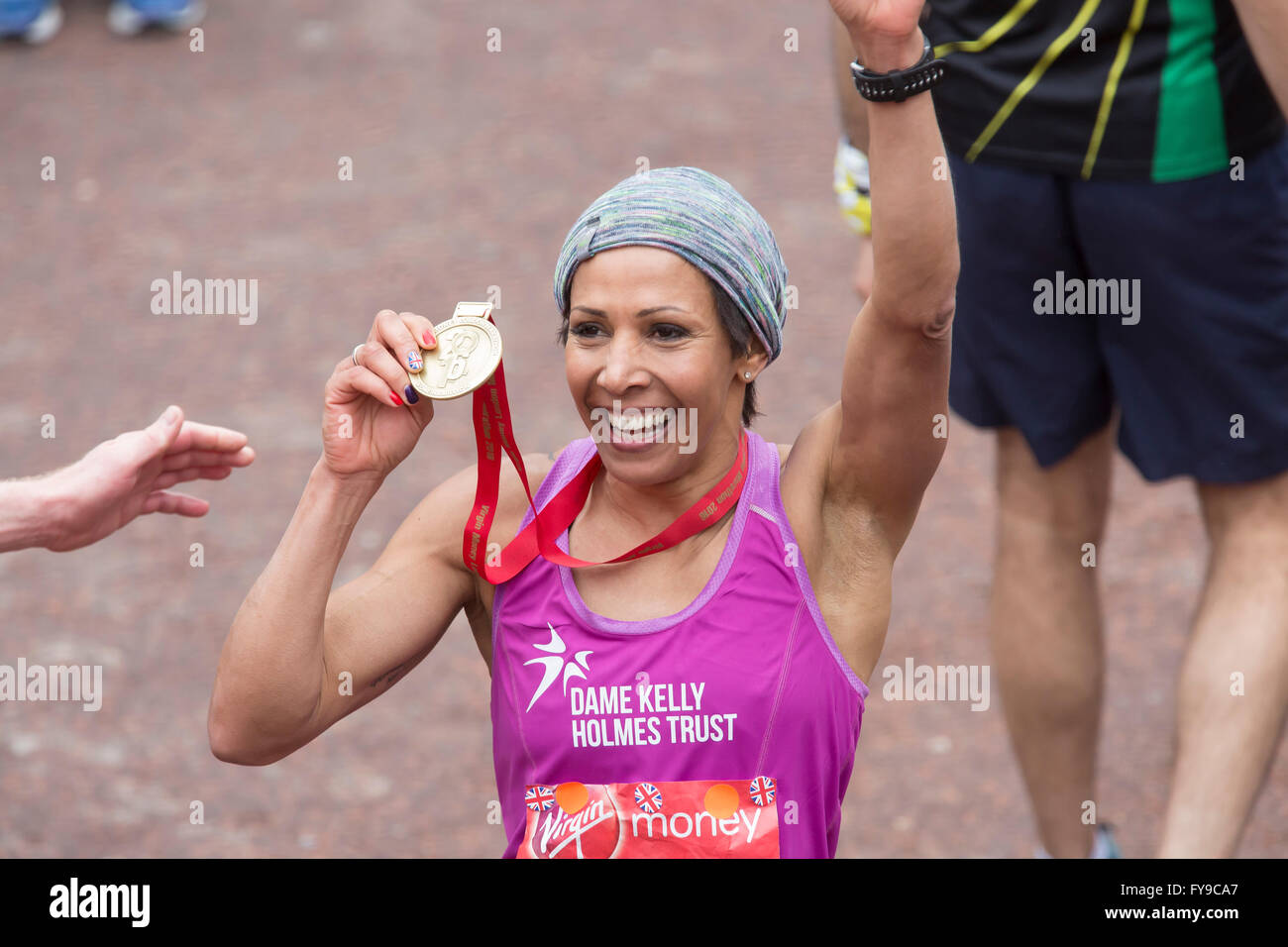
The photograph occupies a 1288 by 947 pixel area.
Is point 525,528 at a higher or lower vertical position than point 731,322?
lower

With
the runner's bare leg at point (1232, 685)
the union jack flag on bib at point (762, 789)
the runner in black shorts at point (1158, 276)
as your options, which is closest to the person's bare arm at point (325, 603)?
the union jack flag on bib at point (762, 789)

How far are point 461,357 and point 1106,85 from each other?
1617 mm

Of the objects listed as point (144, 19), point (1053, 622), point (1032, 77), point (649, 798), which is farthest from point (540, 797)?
point (144, 19)

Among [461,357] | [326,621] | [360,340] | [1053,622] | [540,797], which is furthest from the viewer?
[360,340]

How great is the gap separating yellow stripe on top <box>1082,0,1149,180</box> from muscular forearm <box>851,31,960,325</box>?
1061 mm

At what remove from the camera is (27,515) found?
288 cm

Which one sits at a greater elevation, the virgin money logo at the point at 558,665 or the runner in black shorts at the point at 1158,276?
the runner in black shorts at the point at 1158,276

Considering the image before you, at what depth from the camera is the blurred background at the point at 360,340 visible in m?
4.82

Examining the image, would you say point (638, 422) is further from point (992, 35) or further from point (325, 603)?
point (992, 35)

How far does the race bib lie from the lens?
2621 millimetres

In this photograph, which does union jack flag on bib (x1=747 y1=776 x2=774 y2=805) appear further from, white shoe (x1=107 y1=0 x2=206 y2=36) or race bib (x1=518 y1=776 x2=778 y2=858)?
white shoe (x1=107 y1=0 x2=206 y2=36)

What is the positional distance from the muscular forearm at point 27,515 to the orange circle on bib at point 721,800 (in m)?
1.17

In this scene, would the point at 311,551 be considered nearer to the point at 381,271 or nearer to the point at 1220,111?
the point at 1220,111

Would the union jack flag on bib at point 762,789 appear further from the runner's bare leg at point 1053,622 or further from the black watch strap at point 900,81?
the runner's bare leg at point 1053,622
